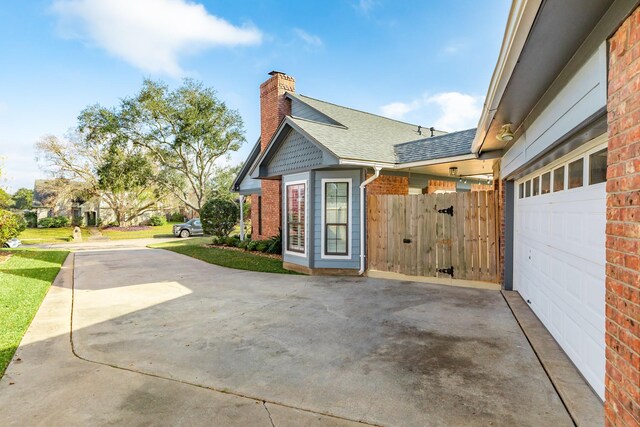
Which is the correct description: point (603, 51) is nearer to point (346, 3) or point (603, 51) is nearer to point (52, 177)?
point (346, 3)

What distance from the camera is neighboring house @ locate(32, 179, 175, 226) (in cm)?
2959

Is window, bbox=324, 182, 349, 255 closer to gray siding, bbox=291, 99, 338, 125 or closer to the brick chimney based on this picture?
gray siding, bbox=291, 99, 338, 125

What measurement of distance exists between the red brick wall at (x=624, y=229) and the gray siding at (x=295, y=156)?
6.96 meters

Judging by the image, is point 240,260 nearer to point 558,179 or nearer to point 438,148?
point 438,148

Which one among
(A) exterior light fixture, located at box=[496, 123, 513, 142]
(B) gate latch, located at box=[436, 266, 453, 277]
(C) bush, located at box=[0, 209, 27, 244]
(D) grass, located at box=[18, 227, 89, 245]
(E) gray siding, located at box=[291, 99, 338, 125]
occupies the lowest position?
(D) grass, located at box=[18, 227, 89, 245]

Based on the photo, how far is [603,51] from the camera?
7.30 feet

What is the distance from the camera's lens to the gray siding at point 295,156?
896 cm

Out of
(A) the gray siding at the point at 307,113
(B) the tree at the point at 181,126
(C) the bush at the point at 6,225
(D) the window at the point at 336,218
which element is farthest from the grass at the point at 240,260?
(B) the tree at the point at 181,126

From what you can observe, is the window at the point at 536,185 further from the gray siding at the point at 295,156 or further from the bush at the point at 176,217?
the bush at the point at 176,217

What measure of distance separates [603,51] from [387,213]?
638 centimetres

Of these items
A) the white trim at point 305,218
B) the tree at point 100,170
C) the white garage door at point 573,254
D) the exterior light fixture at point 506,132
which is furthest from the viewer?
the tree at point 100,170

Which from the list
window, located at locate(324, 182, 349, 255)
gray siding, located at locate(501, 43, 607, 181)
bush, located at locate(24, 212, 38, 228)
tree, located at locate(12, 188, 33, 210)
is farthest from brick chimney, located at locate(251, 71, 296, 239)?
tree, located at locate(12, 188, 33, 210)

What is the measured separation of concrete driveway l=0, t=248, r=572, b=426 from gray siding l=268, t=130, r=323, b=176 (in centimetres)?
373

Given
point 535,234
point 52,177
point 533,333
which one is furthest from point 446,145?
point 52,177
